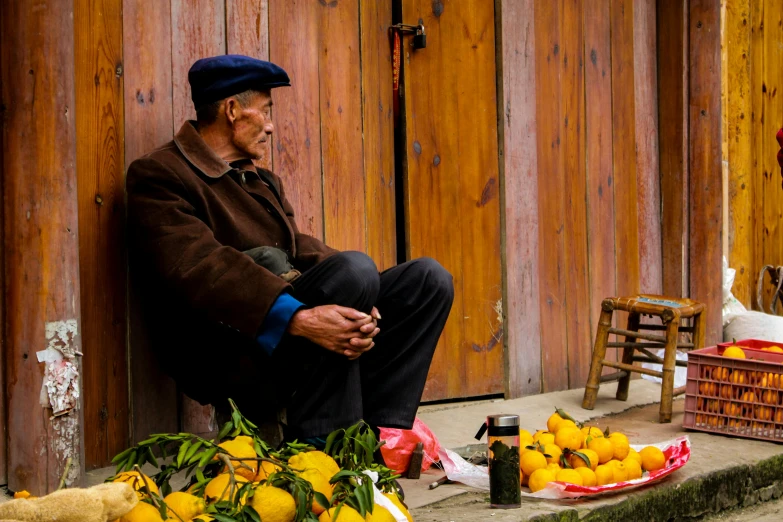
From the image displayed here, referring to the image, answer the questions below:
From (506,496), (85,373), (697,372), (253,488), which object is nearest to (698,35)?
(697,372)

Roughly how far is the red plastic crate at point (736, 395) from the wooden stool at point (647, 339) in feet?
0.86

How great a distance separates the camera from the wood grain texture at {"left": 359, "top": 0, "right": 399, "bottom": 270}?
4.05m

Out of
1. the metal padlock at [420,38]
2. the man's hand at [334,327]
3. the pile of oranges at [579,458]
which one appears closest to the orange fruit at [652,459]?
the pile of oranges at [579,458]

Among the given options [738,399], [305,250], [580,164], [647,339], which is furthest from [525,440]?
[580,164]

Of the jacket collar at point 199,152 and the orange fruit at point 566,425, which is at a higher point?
the jacket collar at point 199,152

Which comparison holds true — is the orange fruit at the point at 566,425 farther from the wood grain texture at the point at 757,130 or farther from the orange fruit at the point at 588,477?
the wood grain texture at the point at 757,130

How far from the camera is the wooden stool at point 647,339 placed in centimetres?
438

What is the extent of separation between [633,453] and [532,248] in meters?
1.68

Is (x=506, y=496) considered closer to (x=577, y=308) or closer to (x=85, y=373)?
(x=85, y=373)

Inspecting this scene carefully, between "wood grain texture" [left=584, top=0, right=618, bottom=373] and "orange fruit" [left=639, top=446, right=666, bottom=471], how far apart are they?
1962 mm

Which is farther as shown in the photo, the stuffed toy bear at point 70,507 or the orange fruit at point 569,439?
the orange fruit at point 569,439

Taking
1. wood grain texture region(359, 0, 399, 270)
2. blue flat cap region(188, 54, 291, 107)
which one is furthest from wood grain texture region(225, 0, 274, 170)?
wood grain texture region(359, 0, 399, 270)

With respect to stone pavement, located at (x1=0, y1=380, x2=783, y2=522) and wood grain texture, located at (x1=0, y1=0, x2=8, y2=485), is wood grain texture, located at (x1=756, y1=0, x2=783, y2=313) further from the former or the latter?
wood grain texture, located at (x1=0, y1=0, x2=8, y2=485)

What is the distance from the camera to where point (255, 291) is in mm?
2648
